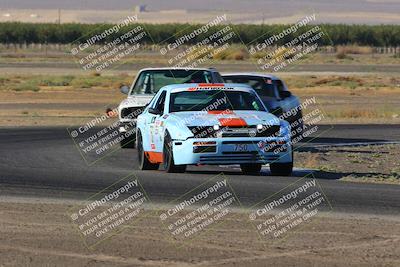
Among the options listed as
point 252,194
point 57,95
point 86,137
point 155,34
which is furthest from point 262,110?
point 155,34

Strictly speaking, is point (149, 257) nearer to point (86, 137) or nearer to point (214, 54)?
point (86, 137)

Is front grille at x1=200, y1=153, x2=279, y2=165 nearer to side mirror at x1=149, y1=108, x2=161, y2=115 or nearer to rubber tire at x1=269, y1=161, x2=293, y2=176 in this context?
rubber tire at x1=269, y1=161, x2=293, y2=176

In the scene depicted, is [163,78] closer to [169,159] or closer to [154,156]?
[154,156]

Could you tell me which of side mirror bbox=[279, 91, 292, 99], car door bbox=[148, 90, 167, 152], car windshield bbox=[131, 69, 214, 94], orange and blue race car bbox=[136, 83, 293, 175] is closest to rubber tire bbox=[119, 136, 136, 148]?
car windshield bbox=[131, 69, 214, 94]

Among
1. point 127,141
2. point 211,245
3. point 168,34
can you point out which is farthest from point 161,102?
point 168,34

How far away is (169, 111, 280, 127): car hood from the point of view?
62.0 feet

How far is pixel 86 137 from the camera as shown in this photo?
1219 inches

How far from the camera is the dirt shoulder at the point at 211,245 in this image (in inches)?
432

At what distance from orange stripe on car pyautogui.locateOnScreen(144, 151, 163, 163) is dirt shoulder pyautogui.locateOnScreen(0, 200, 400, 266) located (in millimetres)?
6022

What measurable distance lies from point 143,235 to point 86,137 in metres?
18.5

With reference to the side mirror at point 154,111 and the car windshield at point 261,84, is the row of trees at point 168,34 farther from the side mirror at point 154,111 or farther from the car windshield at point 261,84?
the side mirror at point 154,111

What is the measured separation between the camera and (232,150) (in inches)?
737

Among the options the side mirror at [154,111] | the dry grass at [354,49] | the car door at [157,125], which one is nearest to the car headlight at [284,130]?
the car door at [157,125]

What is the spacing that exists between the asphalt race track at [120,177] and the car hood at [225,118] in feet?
2.84
